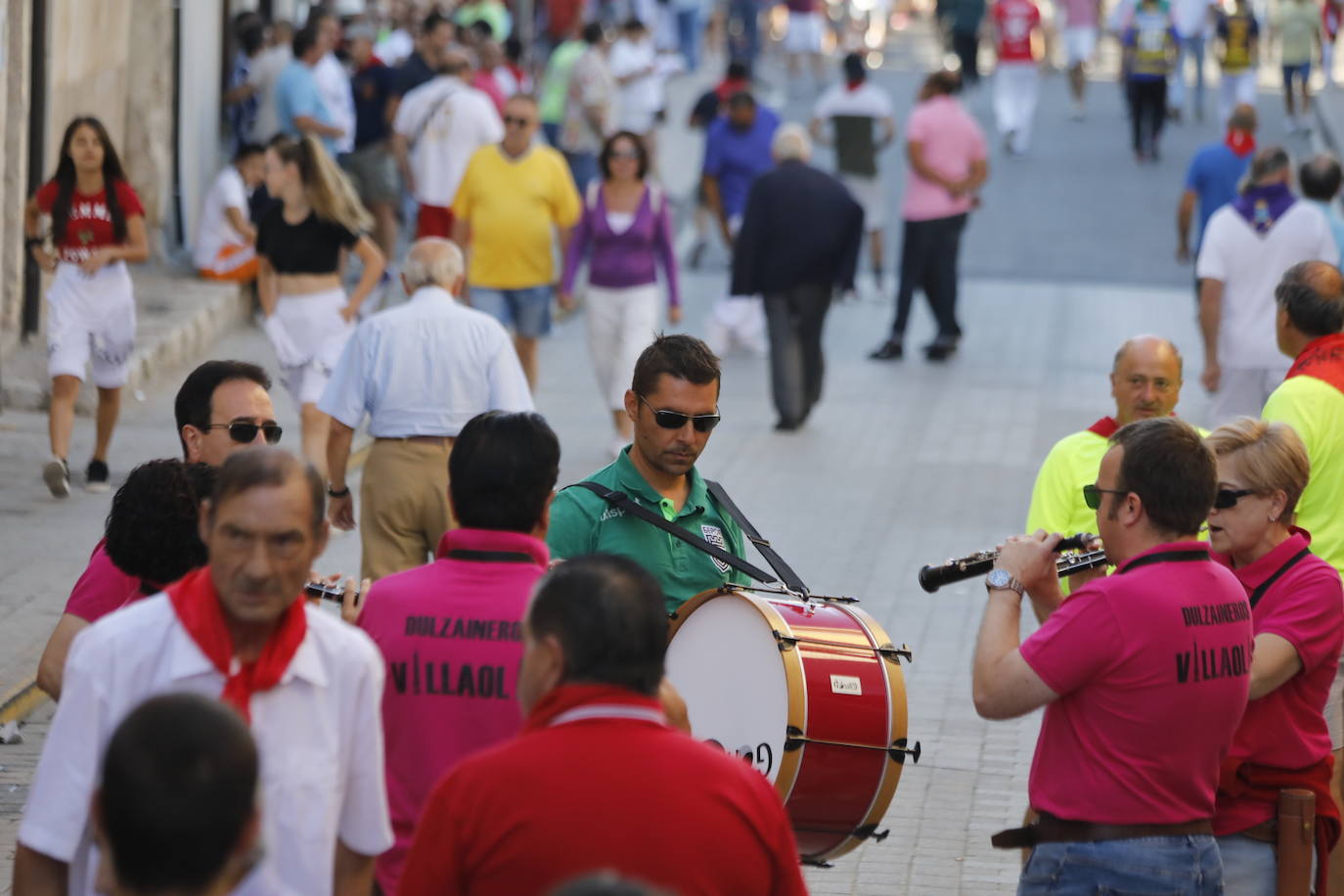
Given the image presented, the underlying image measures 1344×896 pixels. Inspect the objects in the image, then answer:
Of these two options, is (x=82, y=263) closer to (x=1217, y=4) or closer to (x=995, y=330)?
(x=995, y=330)

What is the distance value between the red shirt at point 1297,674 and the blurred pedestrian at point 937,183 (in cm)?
1160

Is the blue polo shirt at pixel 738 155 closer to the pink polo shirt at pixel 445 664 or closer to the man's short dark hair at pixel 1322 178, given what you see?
the man's short dark hair at pixel 1322 178

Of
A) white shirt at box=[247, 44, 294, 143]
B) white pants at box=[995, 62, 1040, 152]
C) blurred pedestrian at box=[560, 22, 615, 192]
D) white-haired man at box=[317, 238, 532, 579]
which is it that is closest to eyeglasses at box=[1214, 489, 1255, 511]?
white-haired man at box=[317, 238, 532, 579]

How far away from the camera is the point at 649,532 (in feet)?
18.3

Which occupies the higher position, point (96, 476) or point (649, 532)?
point (649, 532)

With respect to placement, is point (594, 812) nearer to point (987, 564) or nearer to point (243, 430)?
point (987, 564)

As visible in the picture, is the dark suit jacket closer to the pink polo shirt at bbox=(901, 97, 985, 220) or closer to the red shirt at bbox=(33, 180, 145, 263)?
the pink polo shirt at bbox=(901, 97, 985, 220)

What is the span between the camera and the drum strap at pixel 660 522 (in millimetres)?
5457

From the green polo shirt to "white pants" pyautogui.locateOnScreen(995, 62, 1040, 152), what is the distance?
2125 cm

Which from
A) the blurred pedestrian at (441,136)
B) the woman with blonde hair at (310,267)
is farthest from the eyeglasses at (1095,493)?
the blurred pedestrian at (441,136)

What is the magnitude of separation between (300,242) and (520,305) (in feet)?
8.34

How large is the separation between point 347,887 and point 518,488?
0.87m

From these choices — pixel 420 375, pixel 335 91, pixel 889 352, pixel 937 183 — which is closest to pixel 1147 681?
pixel 420 375

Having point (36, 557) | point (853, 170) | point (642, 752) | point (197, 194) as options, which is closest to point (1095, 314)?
point (853, 170)
